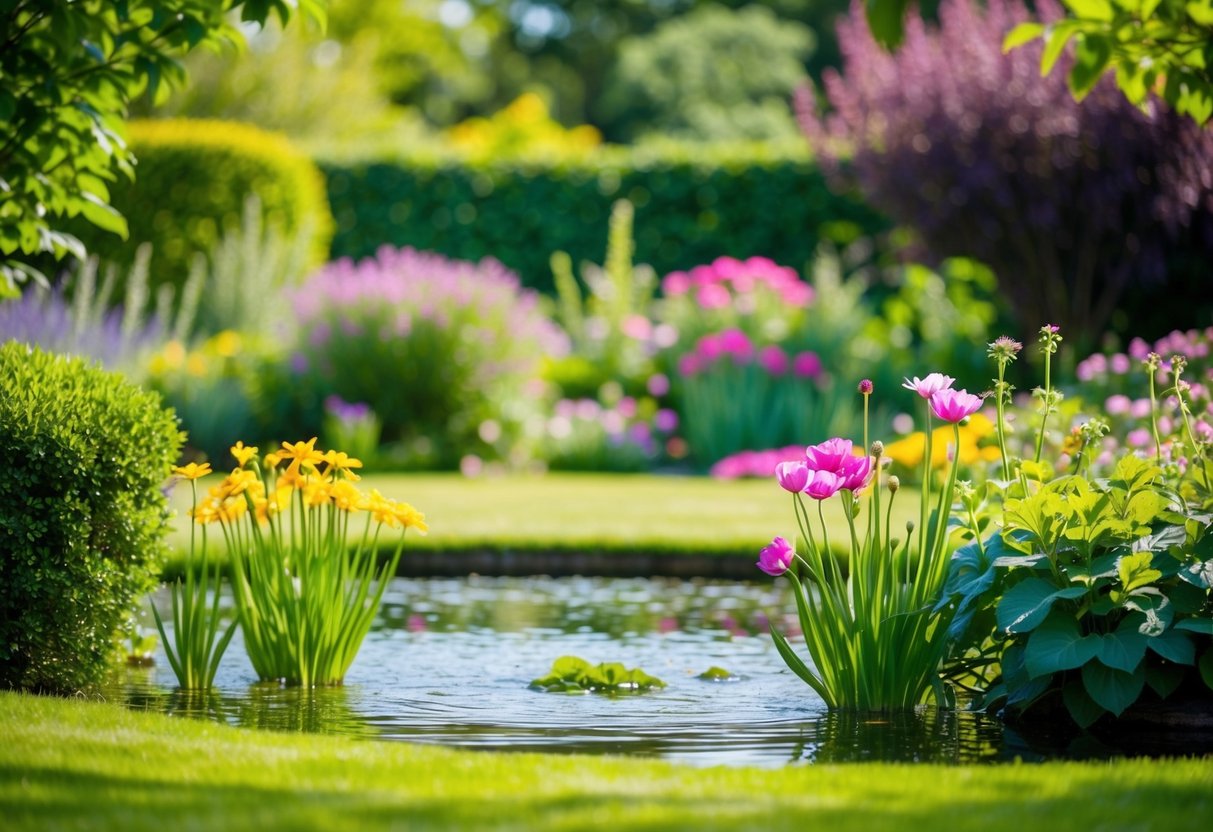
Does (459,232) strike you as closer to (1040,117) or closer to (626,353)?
(626,353)

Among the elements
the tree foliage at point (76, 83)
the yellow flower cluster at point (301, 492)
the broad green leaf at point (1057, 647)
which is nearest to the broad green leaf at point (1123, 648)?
the broad green leaf at point (1057, 647)

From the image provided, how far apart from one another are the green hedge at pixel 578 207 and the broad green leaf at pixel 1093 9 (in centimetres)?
1251

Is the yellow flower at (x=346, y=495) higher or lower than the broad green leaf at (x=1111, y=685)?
higher

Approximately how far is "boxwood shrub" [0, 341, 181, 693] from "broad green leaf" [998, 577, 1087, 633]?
237cm

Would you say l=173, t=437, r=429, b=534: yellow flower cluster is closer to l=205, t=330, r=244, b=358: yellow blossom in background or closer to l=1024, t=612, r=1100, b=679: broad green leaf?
l=1024, t=612, r=1100, b=679: broad green leaf

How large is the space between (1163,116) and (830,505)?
334 cm

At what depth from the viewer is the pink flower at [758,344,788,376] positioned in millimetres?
12109

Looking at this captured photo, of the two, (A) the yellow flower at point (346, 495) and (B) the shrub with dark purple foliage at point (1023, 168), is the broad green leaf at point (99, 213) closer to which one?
(A) the yellow flower at point (346, 495)

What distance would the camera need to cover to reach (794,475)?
4.04 metres

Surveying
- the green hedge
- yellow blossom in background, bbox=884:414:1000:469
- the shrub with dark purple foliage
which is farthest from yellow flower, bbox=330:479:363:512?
the green hedge

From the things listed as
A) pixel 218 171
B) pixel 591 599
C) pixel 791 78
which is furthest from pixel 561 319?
pixel 791 78

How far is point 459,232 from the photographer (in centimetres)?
1655

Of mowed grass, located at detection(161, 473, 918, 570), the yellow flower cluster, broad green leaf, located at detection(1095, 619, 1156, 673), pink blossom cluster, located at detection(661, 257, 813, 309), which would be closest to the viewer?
broad green leaf, located at detection(1095, 619, 1156, 673)

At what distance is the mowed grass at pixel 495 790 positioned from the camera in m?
2.94
